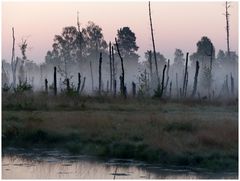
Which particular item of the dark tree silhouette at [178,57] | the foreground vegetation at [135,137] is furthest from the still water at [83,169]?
the dark tree silhouette at [178,57]

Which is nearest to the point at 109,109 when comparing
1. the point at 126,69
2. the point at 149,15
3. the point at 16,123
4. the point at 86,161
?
the point at 16,123

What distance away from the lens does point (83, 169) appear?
11992 millimetres

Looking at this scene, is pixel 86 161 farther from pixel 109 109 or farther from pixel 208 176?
pixel 109 109

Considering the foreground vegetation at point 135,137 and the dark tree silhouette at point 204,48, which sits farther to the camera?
the dark tree silhouette at point 204,48

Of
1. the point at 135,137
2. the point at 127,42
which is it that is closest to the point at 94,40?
the point at 127,42

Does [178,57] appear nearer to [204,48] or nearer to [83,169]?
[204,48]

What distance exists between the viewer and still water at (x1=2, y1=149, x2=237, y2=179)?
11.4m

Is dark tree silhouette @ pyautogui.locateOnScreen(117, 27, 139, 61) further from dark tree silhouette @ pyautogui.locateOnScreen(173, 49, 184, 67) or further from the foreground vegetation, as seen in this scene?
the foreground vegetation

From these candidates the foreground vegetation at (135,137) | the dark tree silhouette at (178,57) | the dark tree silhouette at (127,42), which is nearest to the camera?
the foreground vegetation at (135,137)

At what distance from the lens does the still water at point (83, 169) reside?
37.2ft

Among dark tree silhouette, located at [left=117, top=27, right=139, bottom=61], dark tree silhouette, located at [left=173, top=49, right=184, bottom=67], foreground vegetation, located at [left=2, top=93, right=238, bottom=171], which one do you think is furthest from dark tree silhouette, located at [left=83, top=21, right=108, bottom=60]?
foreground vegetation, located at [left=2, top=93, right=238, bottom=171]

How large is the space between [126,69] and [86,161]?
65.1 m

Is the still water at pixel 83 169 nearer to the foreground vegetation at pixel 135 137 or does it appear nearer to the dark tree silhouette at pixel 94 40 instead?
the foreground vegetation at pixel 135 137

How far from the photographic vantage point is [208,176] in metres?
11.3
